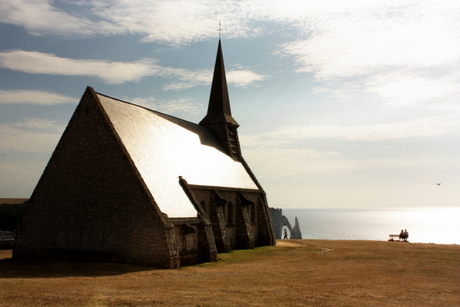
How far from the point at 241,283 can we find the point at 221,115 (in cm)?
2829

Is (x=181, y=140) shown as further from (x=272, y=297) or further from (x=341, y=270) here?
(x=272, y=297)

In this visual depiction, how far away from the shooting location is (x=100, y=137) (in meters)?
24.9

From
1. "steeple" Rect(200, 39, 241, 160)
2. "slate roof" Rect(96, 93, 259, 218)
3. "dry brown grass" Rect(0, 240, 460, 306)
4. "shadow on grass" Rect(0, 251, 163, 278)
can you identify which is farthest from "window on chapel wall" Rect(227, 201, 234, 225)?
"shadow on grass" Rect(0, 251, 163, 278)

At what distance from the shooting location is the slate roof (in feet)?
82.0

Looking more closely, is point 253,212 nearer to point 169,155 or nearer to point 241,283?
point 169,155

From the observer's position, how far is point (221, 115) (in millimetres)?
44250

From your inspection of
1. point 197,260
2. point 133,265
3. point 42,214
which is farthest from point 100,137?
point 197,260

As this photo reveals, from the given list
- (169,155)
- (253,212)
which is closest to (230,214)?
(253,212)

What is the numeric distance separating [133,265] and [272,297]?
1015cm

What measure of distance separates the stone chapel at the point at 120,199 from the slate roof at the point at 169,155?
0.09 metres

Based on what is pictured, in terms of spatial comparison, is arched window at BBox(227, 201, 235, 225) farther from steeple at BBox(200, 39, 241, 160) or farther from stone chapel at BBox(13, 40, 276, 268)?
steeple at BBox(200, 39, 241, 160)

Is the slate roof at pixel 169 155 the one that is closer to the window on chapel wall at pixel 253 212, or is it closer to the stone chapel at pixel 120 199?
the stone chapel at pixel 120 199

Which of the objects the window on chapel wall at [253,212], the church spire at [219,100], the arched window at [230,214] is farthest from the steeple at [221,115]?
the arched window at [230,214]

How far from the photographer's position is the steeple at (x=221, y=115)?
140 ft
